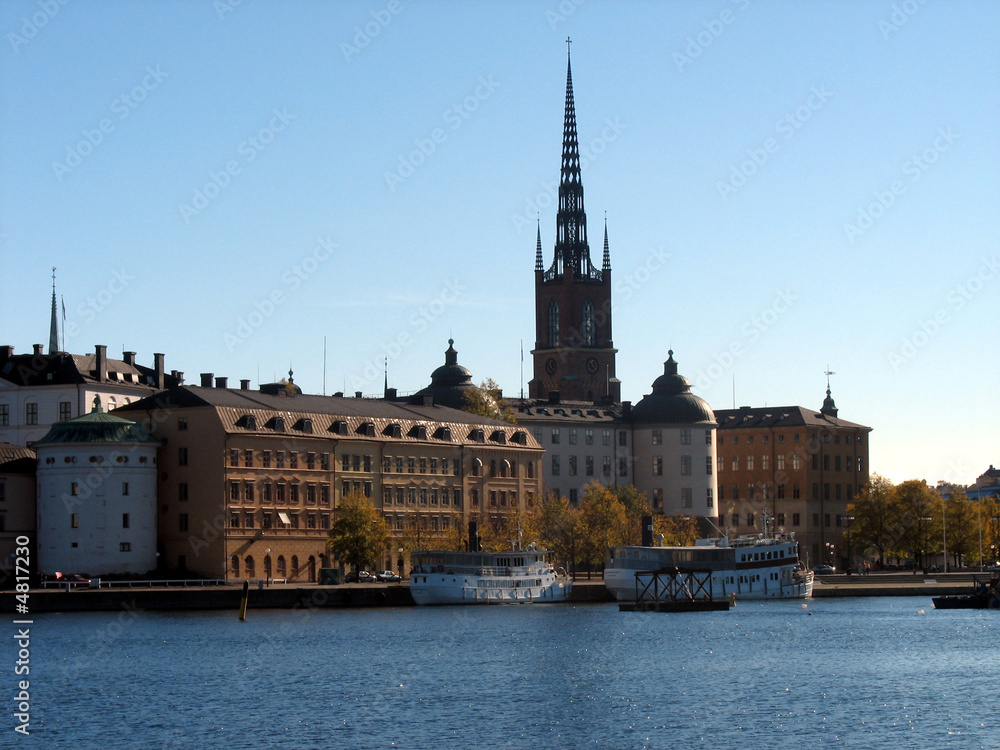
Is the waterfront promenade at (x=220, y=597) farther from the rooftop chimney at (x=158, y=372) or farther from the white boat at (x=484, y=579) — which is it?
the rooftop chimney at (x=158, y=372)

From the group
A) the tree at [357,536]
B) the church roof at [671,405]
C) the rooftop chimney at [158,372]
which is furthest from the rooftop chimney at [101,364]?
the church roof at [671,405]

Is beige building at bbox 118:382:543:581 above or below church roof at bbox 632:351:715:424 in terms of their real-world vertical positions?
below

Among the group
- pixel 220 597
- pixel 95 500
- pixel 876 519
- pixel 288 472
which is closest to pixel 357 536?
pixel 288 472

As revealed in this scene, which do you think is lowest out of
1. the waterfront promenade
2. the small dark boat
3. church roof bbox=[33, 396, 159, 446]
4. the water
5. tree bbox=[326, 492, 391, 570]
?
the water

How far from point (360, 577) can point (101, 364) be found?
114 ft

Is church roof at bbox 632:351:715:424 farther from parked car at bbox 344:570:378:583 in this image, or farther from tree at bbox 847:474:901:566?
parked car at bbox 344:570:378:583

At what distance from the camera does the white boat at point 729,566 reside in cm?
13562

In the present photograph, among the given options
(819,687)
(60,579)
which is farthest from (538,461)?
(819,687)

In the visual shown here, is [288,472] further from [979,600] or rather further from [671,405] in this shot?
[671,405]

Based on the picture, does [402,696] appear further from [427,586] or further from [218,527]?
[218,527]

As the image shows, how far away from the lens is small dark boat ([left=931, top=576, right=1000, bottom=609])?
130250 mm

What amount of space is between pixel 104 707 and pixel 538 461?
99970mm

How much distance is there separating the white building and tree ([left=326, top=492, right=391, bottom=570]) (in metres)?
13.2

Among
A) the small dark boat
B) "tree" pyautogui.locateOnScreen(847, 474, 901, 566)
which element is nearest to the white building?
the small dark boat
